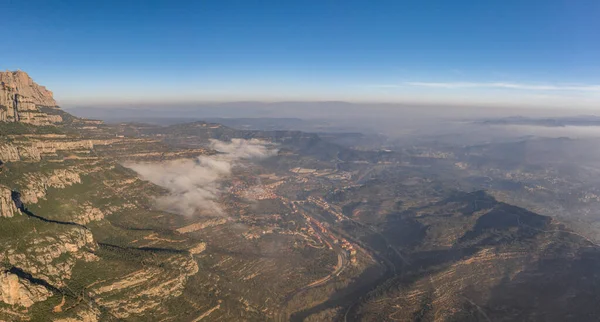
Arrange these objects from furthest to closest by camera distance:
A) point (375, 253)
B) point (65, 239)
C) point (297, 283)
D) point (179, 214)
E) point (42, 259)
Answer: point (375, 253) → point (179, 214) → point (297, 283) → point (65, 239) → point (42, 259)

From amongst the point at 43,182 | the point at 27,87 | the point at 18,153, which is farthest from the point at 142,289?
the point at 27,87

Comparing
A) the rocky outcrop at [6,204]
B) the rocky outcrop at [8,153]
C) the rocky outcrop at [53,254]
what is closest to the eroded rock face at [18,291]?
the rocky outcrop at [53,254]

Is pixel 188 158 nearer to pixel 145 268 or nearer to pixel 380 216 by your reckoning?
pixel 380 216

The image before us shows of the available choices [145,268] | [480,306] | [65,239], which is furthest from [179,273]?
[480,306]

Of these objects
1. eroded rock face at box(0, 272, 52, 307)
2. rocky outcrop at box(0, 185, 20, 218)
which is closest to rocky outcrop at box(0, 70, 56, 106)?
rocky outcrop at box(0, 185, 20, 218)

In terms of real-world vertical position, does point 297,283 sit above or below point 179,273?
below

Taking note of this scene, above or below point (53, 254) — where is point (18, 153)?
above

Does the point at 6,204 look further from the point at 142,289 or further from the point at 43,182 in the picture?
the point at 142,289

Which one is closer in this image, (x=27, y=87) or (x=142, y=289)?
(x=142, y=289)
